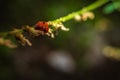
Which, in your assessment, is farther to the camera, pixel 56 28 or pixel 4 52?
pixel 4 52

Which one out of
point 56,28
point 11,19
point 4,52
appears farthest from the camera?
point 11,19

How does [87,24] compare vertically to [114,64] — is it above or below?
above

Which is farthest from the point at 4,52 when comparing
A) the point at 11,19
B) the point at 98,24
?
the point at 98,24

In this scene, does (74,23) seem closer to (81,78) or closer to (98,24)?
(98,24)

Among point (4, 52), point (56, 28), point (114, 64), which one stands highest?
point (114, 64)

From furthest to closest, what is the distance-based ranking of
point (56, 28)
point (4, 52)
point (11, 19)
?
point (11, 19)
point (4, 52)
point (56, 28)

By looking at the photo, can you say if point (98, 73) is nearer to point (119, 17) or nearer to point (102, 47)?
point (102, 47)
